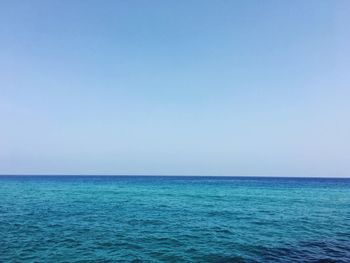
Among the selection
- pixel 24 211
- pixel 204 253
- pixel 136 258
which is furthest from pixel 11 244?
pixel 24 211

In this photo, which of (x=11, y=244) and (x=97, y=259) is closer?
(x=97, y=259)

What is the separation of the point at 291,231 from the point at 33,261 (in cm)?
1711

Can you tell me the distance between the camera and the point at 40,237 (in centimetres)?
1833

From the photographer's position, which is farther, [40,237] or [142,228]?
[142,228]

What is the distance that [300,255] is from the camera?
49.7ft

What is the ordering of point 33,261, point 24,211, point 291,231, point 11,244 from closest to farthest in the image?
point 33,261 → point 11,244 → point 291,231 → point 24,211

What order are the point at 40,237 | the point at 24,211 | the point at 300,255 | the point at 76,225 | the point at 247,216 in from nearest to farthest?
the point at 300,255, the point at 40,237, the point at 76,225, the point at 247,216, the point at 24,211

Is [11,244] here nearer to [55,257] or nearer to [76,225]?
[55,257]

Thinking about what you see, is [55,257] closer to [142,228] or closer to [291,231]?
[142,228]

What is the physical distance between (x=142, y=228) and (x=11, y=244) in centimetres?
866

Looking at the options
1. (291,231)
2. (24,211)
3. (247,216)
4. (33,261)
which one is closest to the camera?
(33,261)

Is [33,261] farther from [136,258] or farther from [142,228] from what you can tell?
[142,228]

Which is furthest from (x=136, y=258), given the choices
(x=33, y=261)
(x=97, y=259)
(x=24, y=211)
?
(x=24, y=211)

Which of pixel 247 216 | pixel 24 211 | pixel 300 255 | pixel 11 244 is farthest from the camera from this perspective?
pixel 24 211
